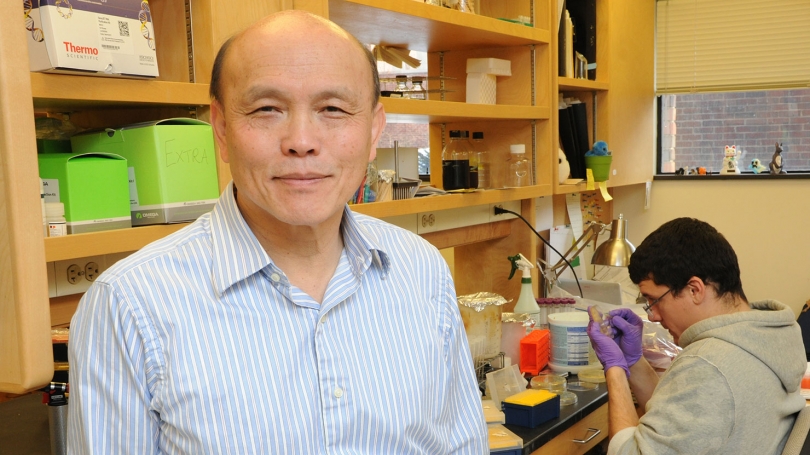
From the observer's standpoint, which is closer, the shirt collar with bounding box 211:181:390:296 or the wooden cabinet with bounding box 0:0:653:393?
the shirt collar with bounding box 211:181:390:296

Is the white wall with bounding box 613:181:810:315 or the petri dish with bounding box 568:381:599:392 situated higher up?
the white wall with bounding box 613:181:810:315

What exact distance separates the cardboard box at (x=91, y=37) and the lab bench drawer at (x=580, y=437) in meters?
1.41

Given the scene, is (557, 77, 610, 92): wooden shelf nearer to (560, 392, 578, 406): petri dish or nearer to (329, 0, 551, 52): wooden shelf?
(329, 0, 551, 52): wooden shelf

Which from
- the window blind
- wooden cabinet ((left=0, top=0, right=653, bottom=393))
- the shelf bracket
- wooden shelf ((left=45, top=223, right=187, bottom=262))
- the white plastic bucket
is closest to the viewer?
wooden cabinet ((left=0, top=0, right=653, bottom=393))

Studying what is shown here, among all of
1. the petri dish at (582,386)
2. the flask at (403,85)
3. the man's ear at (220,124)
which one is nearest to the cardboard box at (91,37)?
the man's ear at (220,124)

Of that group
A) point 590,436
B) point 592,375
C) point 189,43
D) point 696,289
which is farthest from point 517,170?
point 189,43

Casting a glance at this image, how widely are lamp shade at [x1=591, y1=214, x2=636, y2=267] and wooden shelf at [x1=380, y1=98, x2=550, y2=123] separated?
56 centimetres

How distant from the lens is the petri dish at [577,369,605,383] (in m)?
2.49

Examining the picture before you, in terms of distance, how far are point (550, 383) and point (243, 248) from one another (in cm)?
154

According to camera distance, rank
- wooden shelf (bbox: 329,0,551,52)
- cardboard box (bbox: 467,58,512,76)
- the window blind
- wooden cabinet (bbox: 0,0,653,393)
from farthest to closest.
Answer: the window blind → cardboard box (bbox: 467,58,512,76) → wooden shelf (bbox: 329,0,551,52) → wooden cabinet (bbox: 0,0,653,393)

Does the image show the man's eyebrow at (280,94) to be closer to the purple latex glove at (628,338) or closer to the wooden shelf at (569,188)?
the purple latex glove at (628,338)

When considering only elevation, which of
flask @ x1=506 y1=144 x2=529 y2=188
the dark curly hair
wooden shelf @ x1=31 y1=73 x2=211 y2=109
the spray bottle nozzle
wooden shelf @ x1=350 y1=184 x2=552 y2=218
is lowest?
the spray bottle nozzle

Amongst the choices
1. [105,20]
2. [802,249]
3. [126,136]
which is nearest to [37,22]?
[105,20]

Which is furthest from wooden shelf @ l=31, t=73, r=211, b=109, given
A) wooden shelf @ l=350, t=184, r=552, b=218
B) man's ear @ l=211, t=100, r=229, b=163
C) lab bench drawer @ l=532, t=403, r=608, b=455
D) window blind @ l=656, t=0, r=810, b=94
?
window blind @ l=656, t=0, r=810, b=94
